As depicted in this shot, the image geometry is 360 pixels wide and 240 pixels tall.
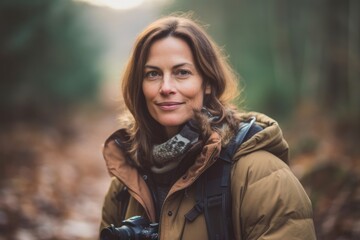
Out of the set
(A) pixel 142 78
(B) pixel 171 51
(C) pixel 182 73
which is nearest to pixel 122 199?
(A) pixel 142 78

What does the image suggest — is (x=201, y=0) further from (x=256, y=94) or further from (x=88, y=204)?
(x=88, y=204)

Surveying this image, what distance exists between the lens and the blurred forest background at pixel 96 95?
5562mm

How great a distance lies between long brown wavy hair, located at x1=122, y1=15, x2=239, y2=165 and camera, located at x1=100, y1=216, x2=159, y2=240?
0.48 m

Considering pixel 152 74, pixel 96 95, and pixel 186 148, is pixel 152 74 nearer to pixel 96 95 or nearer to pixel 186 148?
pixel 186 148

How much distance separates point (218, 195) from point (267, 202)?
28cm

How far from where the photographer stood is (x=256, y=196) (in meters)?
2.51

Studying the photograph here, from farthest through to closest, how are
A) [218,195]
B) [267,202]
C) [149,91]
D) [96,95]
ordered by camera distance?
[96,95]
[149,91]
[218,195]
[267,202]

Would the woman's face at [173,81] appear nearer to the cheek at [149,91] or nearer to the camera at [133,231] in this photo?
the cheek at [149,91]

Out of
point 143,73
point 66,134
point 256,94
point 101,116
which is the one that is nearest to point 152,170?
point 143,73

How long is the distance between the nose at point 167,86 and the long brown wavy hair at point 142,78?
0.21 m

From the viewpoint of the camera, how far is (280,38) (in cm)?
1191

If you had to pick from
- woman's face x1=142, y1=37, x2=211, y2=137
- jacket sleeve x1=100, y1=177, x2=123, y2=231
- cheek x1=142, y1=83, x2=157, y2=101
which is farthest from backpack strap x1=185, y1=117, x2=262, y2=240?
jacket sleeve x1=100, y1=177, x2=123, y2=231

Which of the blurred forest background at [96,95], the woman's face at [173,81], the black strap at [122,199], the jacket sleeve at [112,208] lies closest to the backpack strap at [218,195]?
the woman's face at [173,81]

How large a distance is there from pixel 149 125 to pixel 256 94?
29.0 ft
